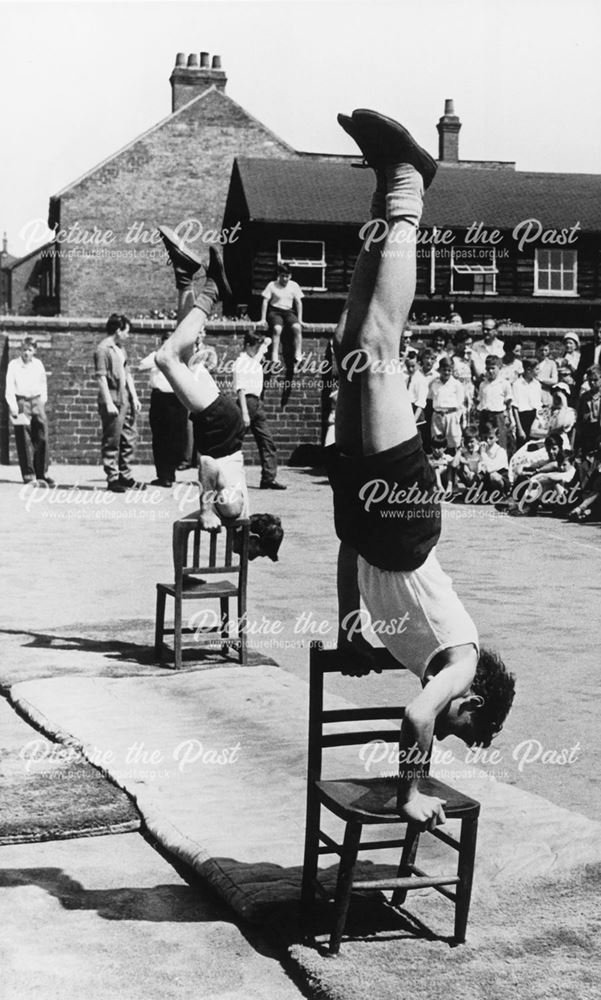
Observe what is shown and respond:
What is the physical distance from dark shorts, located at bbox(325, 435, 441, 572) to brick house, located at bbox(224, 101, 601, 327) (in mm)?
31024

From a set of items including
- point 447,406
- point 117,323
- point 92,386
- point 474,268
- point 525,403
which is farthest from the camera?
point 474,268

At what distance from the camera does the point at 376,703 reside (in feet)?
24.2

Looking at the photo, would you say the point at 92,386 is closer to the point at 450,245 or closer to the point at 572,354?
the point at 572,354

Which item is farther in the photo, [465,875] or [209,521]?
[209,521]

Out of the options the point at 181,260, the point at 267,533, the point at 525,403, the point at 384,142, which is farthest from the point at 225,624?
the point at 525,403

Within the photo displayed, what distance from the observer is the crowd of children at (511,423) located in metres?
16.5

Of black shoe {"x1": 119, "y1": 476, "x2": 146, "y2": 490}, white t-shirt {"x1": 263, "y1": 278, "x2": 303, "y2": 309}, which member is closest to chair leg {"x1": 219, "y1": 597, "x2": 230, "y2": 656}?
black shoe {"x1": 119, "y1": 476, "x2": 146, "y2": 490}

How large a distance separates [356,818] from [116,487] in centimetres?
1470

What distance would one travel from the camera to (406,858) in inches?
176

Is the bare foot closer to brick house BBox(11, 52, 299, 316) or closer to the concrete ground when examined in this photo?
the concrete ground

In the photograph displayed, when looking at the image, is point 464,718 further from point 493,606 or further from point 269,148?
point 269,148

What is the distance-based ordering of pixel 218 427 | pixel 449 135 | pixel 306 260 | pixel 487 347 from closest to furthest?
pixel 218 427 → pixel 487 347 → pixel 306 260 → pixel 449 135

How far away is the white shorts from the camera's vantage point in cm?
389

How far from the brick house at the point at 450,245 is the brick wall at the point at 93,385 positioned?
34.1ft
